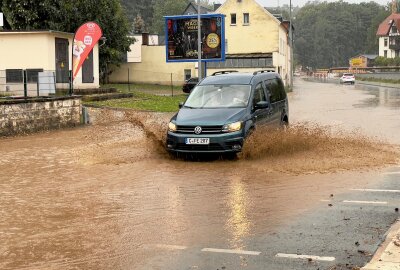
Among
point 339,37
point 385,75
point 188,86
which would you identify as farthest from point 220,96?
point 339,37

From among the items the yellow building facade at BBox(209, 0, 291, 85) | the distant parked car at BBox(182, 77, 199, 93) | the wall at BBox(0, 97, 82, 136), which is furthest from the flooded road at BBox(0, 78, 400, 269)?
the yellow building facade at BBox(209, 0, 291, 85)

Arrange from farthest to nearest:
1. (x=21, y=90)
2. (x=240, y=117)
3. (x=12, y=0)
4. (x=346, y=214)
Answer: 1. (x=12, y=0)
2. (x=21, y=90)
3. (x=240, y=117)
4. (x=346, y=214)

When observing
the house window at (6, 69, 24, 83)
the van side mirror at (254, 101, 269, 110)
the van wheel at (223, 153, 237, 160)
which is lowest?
the van wheel at (223, 153, 237, 160)

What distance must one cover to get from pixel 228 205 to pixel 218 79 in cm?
644

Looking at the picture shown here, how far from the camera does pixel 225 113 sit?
13047 millimetres

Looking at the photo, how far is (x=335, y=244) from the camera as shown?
6.63 m

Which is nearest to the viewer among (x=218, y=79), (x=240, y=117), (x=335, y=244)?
(x=335, y=244)

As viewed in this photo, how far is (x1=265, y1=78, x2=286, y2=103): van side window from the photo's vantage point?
1526cm

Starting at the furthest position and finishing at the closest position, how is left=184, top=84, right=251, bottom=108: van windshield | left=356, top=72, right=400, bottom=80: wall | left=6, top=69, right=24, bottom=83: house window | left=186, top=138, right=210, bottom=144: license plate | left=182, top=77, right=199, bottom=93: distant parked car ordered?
left=356, top=72, right=400, bottom=80: wall < left=182, top=77, right=199, bottom=93: distant parked car < left=6, top=69, right=24, bottom=83: house window < left=184, top=84, right=251, bottom=108: van windshield < left=186, top=138, right=210, bottom=144: license plate

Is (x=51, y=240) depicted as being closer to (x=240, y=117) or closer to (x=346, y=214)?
(x=346, y=214)

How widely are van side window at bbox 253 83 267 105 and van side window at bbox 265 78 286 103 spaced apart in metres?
0.56

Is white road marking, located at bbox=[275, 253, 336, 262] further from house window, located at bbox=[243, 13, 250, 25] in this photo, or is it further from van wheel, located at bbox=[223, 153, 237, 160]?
house window, located at bbox=[243, 13, 250, 25]

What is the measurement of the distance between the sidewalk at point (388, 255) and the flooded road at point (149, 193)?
1.41m

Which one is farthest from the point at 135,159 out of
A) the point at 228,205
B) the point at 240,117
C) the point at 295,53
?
the point at 295,53
